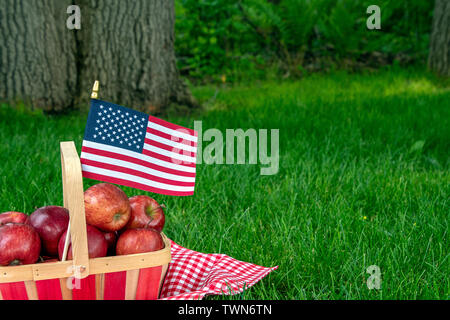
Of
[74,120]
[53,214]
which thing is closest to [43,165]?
[74,120]

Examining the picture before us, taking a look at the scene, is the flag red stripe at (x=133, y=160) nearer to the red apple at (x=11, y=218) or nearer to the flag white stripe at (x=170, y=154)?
the flag white stripe at (x=170, y=154)

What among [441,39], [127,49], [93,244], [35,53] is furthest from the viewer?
[441,39]

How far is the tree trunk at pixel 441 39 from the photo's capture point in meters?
6.74

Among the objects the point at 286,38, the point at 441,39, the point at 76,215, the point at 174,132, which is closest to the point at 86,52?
the point at 174,132

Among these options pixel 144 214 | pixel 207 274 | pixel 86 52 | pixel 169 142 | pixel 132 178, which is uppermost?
pixel 86 52

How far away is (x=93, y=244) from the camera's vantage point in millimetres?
1645

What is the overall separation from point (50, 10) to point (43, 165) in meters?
1.99

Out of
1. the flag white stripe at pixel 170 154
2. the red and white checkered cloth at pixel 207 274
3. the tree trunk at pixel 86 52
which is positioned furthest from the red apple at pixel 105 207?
the tree trunk at pixel 86 52

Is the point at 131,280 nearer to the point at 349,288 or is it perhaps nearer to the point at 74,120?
the point at 349,288

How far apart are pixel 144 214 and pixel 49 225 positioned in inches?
13.0

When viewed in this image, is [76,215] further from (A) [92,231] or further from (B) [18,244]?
(B) [18,244]

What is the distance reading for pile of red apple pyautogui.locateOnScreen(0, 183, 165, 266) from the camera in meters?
1.60

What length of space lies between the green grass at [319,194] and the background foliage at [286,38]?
8.49ft

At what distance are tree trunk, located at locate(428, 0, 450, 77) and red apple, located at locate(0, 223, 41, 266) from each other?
6551mm
